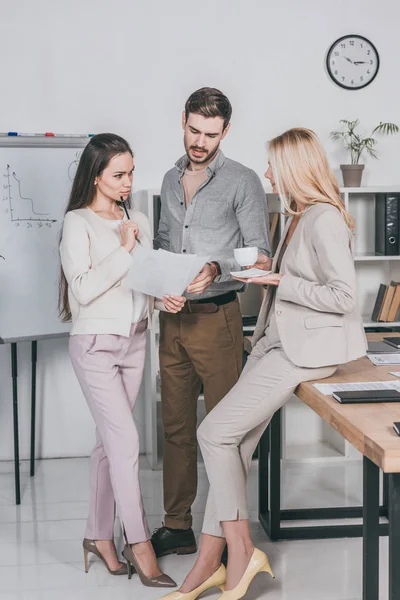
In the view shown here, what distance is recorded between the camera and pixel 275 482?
331 cm

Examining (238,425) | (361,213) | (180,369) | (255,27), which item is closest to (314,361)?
(238,425)

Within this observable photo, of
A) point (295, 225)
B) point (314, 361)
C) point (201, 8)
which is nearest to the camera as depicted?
point (314, 361)

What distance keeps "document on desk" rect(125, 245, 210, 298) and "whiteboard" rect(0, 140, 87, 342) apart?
1.43 meters

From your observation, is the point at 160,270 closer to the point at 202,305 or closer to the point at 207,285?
the point at 207,285

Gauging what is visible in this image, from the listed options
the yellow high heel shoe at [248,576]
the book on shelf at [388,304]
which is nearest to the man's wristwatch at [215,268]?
the yellow high heel shoe at [248,576]

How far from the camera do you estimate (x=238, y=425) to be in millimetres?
2566

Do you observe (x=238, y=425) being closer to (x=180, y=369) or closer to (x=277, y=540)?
(x=180, y=369)

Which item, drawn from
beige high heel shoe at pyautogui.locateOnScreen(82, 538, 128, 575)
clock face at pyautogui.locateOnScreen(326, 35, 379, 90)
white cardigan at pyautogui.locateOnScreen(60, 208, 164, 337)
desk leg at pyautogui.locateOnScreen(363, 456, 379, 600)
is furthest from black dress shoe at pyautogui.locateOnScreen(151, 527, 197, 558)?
clock face at pyautogui.locateOnScreen(326, 35, 379, 90)

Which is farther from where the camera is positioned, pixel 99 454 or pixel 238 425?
pixel 99 454

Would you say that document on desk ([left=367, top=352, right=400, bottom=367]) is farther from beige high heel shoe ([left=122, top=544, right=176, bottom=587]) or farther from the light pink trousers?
beige high heel shoe ([left=122, top=544, right=176, bottom=587])

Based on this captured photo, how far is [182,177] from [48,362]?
A: 5.73ft

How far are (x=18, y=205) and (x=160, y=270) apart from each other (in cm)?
154

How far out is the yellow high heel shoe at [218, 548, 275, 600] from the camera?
2557 mm

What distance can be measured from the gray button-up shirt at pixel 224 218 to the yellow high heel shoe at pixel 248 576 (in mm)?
972
